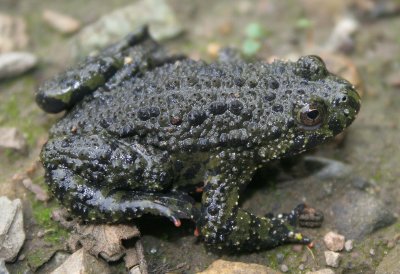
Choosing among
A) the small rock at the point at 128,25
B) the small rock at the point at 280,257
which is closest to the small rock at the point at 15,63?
the small rock at the point at 128,25

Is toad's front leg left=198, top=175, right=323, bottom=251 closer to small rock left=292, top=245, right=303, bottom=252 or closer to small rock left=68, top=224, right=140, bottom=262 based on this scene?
small rock left=292, top=245, right=303, bottom=252

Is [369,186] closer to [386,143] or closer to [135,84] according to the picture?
[386,143]

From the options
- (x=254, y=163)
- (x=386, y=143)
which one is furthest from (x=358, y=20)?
(x=254, y=163)

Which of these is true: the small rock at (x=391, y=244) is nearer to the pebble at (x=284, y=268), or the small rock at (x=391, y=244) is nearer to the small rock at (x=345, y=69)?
the pebble at (x=284, y=268)

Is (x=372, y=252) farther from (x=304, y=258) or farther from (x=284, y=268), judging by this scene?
(x=284, y=268)

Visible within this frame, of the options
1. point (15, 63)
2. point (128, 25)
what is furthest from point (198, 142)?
point (15, 63)
